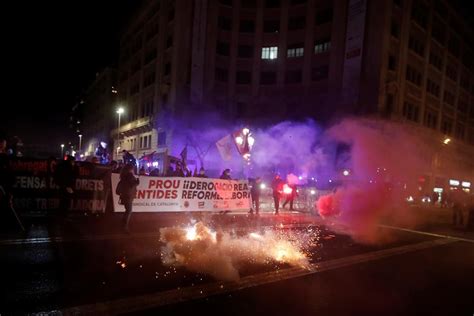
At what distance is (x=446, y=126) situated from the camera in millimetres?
41062

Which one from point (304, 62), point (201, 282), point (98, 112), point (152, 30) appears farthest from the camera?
point (98, 112)

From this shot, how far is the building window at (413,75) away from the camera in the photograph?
3446cm

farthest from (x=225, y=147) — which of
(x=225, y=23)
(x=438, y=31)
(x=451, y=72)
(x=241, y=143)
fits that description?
(x=451, y=72)

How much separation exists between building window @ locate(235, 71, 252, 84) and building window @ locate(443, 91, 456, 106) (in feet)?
77.2

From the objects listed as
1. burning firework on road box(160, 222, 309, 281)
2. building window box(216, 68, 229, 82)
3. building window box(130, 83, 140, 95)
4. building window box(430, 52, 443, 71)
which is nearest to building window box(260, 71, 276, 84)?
building window box(216, 68, 229, 82)

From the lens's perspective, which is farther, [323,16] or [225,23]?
[225,23]

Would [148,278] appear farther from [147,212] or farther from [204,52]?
[204,52]

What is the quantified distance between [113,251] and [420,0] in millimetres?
39861

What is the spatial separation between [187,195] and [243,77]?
27654 millimetres

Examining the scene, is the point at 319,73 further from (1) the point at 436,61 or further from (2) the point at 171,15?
(2) the point at 171,15

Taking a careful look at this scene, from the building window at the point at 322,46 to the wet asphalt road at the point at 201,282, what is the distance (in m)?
30.2

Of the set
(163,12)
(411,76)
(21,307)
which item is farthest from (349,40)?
(21,307)

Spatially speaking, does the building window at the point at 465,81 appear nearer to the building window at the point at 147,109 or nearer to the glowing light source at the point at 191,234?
the building window at the point at 147,109

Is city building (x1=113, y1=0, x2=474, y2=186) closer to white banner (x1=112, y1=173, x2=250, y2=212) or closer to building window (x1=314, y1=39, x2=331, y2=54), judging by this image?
building window (x1=314, y1=39, x2=331, y2=54)
